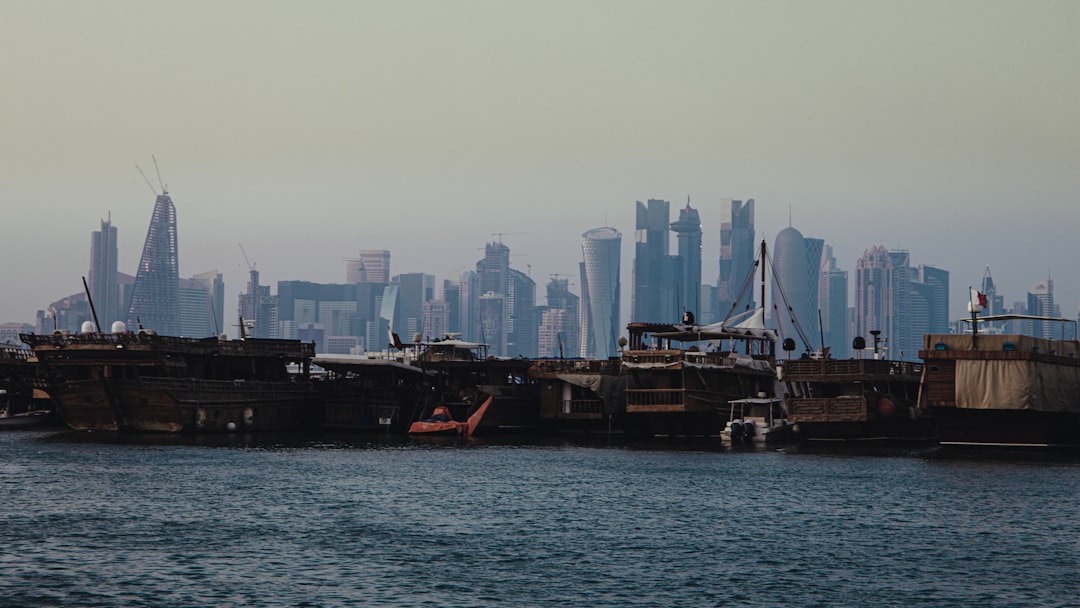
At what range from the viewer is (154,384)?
9969 cm

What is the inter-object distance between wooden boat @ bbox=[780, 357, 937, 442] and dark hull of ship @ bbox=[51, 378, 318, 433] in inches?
1683

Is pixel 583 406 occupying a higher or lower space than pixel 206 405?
higher

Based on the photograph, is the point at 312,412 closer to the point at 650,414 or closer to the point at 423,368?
the point at 423,368

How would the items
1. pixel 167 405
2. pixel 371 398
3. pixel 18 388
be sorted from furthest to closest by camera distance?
1. pixel 18 388
2. pixel 371 398
3. pixel 167 405

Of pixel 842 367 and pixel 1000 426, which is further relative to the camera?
pixel 842 367

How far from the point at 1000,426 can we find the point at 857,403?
10.3m

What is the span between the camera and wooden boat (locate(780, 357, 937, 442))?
96.2 metres

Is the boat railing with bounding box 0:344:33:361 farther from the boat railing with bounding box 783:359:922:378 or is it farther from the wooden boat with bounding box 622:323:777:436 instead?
the boat railing with bounding box 783:359:922:378

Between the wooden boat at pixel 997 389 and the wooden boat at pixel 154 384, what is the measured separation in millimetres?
53064

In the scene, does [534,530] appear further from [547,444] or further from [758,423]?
[758,423]

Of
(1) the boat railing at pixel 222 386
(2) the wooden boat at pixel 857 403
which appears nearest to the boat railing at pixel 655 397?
(2) the wooden boat at pixel 857 403

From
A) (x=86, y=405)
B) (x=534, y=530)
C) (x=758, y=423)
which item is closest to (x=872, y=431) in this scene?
(x=758, y=423)

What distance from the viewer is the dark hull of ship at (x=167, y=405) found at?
99.9m

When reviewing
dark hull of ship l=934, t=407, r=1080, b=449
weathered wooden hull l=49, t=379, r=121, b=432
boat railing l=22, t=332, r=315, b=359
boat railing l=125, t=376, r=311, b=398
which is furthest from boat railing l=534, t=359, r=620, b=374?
weathered wooden hull l=49, t=379, r=121, b=432
